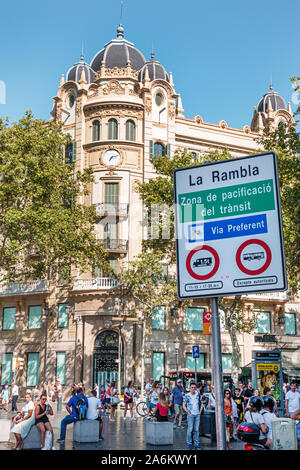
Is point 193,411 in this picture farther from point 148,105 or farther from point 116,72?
point 116,72

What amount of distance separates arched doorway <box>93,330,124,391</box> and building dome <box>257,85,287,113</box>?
24.9m

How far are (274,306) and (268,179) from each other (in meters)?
38.9

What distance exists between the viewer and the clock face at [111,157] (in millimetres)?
40094

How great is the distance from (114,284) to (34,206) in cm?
989

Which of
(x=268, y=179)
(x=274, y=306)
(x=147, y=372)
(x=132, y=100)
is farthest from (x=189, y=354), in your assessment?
(x=268, y=179)

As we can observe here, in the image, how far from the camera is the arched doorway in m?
36.5

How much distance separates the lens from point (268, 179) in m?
4.23

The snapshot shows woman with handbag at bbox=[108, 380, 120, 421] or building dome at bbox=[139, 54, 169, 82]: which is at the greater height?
building dome at bbox=[139, 54, 169, 82]

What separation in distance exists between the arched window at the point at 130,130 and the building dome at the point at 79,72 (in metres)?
5.39

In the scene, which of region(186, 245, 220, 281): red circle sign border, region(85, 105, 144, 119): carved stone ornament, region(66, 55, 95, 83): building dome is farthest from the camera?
region(66, 55, 95, 83): building dome

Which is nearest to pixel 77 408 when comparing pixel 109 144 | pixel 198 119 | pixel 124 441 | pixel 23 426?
pixel 124 441

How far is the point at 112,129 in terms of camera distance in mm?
40625

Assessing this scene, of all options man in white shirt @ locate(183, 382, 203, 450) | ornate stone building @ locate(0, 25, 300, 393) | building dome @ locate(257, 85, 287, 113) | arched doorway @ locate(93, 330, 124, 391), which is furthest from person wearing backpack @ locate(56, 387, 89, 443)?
building dome @ locate(257, 85, 287, 113)

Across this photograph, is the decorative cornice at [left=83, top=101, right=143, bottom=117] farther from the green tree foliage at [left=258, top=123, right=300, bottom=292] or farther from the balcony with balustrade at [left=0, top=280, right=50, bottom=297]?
the green tree foliage at [left=258, top=123, right=300, bottom=292]
